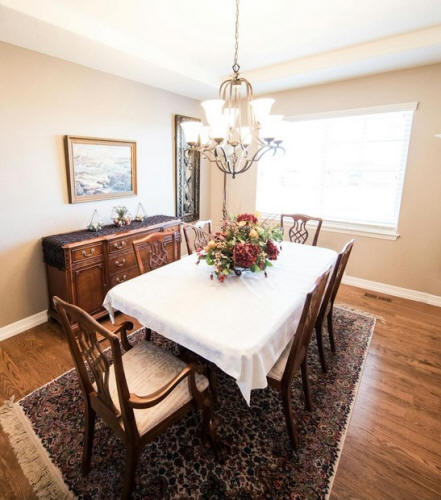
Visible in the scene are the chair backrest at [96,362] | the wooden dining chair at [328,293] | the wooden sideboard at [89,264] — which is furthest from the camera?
the wooden sideboard at [89,264]

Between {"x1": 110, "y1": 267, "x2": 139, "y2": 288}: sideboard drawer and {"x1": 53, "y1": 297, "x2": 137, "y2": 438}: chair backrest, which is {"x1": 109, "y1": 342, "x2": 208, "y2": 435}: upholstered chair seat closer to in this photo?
{"x1": 53, "y1": 297, "x2": 137, "y2": 438}: chair backrest

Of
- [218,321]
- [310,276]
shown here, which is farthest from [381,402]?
[218,321]

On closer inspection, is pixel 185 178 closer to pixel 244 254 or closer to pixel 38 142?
pixel 38 142

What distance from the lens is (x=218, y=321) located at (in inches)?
61.7

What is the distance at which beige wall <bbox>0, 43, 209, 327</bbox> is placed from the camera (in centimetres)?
246

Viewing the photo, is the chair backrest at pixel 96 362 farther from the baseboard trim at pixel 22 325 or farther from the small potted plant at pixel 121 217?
the small potted plant at pixel 121 217

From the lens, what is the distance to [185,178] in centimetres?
432

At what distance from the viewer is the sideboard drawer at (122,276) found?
2.98 metres

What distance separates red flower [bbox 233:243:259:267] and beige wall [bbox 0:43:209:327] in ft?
6.48

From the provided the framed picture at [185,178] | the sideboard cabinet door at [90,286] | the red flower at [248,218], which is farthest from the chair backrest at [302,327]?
the framed picture at [185,178]

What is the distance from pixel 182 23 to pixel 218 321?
2461mm

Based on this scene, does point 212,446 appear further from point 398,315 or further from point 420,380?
point 398,315

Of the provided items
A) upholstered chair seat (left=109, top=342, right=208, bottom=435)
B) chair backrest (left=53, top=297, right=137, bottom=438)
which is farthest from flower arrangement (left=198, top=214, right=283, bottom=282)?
chair backrest (left=53, top=297, right=137, bottom=438)

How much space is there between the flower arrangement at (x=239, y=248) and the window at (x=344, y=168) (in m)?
2.20
